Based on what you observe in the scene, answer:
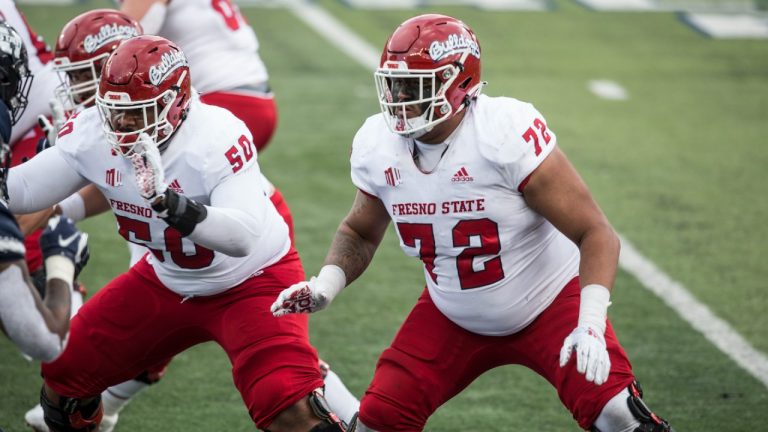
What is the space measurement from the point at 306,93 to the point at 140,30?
5502mm

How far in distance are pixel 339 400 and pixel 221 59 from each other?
217 cm

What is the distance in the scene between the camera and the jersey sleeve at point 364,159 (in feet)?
13.8

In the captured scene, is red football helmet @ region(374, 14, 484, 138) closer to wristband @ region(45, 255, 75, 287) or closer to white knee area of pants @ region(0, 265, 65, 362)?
wristband @ region(45, 255, 75, 287)

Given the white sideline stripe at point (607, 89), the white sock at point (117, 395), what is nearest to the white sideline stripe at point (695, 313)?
the white sock at point (117, 395)

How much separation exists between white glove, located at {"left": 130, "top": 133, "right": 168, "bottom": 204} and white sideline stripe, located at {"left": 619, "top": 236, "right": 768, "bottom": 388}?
3216mm

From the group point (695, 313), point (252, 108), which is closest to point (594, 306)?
point (695, 313)

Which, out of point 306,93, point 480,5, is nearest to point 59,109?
point 306,93

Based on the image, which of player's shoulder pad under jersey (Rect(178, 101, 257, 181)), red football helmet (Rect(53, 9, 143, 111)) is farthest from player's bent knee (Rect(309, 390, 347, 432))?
red football helmet (Rect(53, 9, 143, 111))

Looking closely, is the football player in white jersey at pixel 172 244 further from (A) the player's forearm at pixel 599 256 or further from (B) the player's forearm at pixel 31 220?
(A) the player's forearm at pixel 599 256

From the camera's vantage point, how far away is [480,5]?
1370 centimetres

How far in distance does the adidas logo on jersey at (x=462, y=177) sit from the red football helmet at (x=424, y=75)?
181 millimetres

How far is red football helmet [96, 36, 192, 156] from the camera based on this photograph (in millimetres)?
4098

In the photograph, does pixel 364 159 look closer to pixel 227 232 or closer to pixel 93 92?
pixel 227 232

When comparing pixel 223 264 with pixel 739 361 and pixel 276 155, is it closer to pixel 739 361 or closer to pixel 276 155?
pixel 739 361
